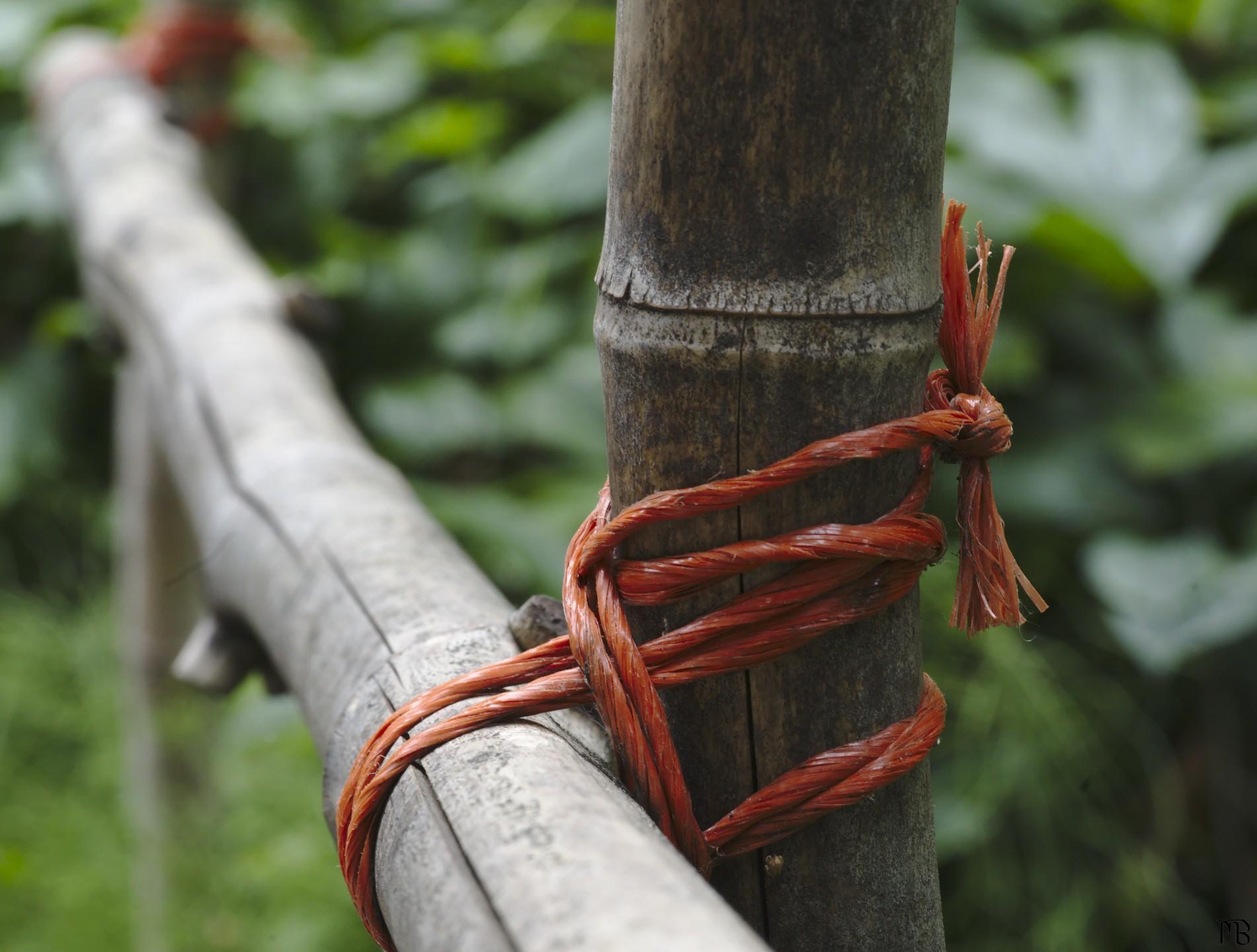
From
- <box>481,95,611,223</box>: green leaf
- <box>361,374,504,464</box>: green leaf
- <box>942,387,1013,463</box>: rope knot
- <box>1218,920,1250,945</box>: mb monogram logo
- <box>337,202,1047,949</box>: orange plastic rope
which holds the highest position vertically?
<box>942,387,1013,463</box>: rope knot

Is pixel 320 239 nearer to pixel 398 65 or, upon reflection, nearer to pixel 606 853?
pixel 398 65

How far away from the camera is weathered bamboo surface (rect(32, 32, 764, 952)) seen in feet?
1.35

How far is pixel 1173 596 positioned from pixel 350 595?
1207mm

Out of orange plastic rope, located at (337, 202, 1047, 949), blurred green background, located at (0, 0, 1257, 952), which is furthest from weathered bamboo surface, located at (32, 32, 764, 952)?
blurred green background, located at (0, 0, 1257, 952)

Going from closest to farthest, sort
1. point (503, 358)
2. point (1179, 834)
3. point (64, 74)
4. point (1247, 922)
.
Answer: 1. point (1247, 922)
2. point (1179, 834)
3. point (64, 74)
4. point (503, 358)

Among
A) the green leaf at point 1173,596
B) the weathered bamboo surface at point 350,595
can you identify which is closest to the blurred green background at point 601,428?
the green leaf at point 1173,596

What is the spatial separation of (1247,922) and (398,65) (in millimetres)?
2303

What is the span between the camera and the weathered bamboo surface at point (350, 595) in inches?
16.2

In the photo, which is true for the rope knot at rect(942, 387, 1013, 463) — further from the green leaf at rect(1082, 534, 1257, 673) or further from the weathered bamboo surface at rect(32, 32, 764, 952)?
the green leaf at rect(1082, 534, 1257, 673)

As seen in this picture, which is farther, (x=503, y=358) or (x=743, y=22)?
(x=503, y=358)

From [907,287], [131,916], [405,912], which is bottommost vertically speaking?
[131,916]

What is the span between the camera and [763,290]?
0.47 m

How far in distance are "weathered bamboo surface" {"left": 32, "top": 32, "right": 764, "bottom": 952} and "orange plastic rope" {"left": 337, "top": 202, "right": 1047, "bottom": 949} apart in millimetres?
21

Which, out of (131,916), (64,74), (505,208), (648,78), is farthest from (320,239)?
(648,78)
